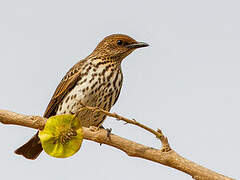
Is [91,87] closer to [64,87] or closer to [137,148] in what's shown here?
[64,87]

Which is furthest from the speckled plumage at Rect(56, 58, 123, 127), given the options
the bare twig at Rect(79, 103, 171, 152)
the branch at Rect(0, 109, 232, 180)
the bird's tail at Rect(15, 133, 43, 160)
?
the bare twig at Rect(79, 103, 171, 152)

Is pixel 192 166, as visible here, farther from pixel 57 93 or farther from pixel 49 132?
pixel 57 93

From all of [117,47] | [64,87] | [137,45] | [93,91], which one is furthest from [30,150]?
[137,45]

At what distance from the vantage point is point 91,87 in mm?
7070

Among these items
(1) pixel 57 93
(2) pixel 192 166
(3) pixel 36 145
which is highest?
(2) pixel 192 166

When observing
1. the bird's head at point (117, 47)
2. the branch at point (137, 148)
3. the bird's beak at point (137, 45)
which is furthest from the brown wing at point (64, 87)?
the branch at point (137, 148)

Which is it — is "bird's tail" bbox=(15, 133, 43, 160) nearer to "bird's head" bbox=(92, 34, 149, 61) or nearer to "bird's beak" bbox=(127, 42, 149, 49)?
"bird's head" bbox=(92, 34, 149, 61)

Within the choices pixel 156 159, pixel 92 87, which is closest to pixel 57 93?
pixel 92 87

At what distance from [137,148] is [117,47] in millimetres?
4206

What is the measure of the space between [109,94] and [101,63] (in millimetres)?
639

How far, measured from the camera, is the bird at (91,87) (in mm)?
7086

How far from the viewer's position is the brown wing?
7.37m

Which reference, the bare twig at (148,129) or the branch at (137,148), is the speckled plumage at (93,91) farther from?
the bare twig at (148,129)

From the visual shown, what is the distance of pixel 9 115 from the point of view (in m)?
4.09
